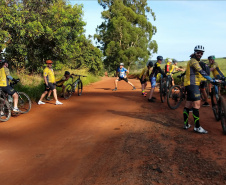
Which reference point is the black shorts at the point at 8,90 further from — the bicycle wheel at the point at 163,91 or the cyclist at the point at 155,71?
the bicycle wheel at the point at 163,91

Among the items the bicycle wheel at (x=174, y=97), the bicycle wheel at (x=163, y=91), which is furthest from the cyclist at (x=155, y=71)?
the bicycle wheel at (x=174, y=97)

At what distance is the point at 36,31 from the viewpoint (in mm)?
12148

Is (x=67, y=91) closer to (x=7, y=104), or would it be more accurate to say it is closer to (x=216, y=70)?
(x=7, y=104)

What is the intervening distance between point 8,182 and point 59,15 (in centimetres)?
1343

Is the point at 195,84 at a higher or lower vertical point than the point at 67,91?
higher

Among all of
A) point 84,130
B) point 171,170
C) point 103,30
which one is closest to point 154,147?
point 171,170

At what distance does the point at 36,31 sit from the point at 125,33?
2770 centimetres

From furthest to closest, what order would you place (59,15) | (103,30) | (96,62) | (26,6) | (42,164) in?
1. (103,30)
2. (96,62)
3. (59,15)
4. (26,6)
5. (42,164)

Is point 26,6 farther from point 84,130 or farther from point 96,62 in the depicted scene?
point 96,62

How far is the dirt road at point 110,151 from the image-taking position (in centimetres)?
323

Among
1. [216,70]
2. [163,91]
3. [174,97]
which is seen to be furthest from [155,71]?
[216,70]

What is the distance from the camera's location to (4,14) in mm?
10547

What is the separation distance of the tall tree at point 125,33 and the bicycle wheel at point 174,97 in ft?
101

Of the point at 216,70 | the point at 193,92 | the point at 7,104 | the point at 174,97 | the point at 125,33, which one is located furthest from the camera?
the point at 125,33
